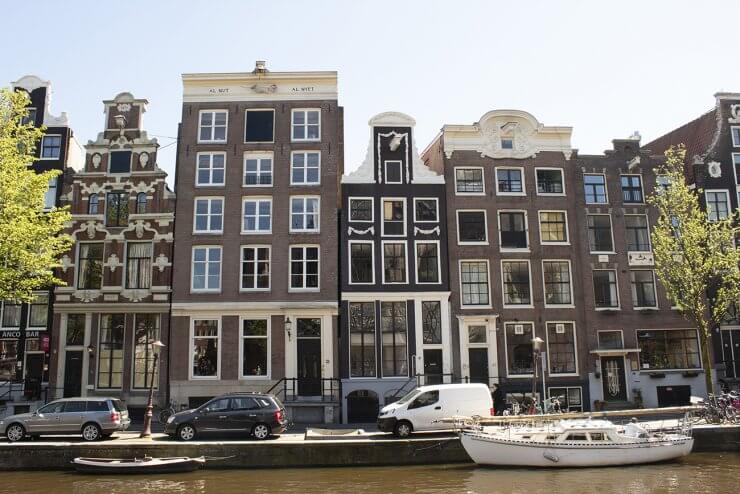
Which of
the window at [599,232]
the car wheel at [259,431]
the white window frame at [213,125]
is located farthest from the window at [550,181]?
the car wheel at [259,431]

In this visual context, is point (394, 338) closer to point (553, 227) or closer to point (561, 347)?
point (561, 347)

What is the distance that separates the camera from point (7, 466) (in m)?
22.4

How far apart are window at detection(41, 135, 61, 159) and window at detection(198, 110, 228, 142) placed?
8.04 m

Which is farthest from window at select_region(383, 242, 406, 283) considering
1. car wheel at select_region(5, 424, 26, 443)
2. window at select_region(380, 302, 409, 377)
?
car wheel at select_region(5, 424, 26, 443)

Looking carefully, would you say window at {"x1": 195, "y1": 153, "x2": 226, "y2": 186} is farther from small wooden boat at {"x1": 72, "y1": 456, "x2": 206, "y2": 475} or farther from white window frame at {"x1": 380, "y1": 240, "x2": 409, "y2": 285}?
small wooden boat at {"x1": 72, "y1": 456, "x2": 206, "y2": 475}

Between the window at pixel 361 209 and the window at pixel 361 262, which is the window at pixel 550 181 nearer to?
the window at pixel 361 209

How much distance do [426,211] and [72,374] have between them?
2079 cm

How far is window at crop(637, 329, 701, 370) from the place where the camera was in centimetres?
3481

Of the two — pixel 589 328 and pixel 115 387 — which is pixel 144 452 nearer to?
pixel 115 387

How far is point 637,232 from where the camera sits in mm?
36688

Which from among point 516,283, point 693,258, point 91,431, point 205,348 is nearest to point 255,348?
point 205,348

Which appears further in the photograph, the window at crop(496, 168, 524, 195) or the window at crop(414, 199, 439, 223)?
the window at crop(496, 168, 524, 195)

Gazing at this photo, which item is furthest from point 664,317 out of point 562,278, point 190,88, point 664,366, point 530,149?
point 190,88

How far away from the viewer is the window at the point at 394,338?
109 ft
